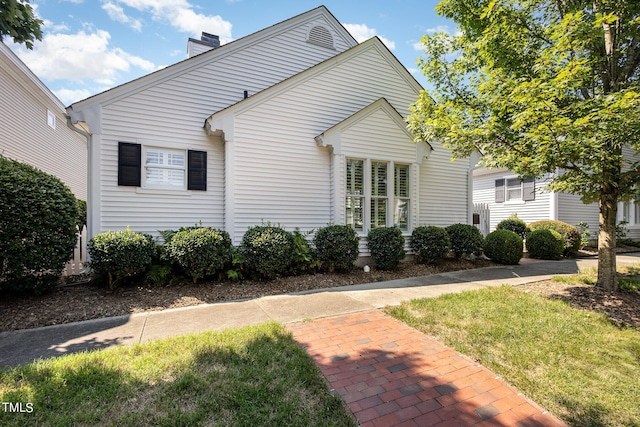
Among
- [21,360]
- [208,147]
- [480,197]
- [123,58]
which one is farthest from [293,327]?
[480,197]

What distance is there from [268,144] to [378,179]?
3.34 meters

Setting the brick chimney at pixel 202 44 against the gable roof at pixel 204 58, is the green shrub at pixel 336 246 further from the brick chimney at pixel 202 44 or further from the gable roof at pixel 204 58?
the brick chimney at pixel 202 44

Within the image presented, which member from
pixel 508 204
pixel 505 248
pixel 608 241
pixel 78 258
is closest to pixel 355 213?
pixel 505 248

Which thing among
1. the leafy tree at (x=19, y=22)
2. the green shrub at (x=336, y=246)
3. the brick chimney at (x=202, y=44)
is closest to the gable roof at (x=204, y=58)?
the leafy tree at (x=19, y=22)

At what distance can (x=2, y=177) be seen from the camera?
458 cm

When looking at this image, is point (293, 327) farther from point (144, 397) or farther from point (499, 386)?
point (499, 386)

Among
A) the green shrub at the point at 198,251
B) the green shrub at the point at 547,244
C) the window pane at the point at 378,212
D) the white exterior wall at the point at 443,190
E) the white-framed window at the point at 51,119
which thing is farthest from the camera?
the white-framed window at the point at 51,119

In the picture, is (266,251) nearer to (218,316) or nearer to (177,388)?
(218,316)

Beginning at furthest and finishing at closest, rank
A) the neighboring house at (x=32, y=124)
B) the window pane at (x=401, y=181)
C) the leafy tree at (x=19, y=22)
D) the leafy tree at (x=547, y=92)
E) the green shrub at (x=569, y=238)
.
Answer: the green shrub at (x=569, y=238) → the neighboring house at (x=32, y=124) → the window pane at (x=401, y=181) → the leafy tree at (x=547, y=92) → the leafy tree at (x=19, y=22)

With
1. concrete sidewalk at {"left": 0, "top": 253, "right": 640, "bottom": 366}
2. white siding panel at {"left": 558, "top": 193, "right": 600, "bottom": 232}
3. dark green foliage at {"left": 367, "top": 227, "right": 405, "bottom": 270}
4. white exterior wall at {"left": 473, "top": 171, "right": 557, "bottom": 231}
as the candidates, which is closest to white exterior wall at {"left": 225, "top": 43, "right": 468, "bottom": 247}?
dark green foliage at {"left": 367, "top": 227, "right": 405, "bottom": 270}

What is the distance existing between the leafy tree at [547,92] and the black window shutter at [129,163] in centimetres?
640

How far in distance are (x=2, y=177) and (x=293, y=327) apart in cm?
524

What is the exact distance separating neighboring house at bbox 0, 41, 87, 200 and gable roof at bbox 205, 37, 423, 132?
21.7 ft

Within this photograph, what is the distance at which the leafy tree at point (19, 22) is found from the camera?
3.77 meters
